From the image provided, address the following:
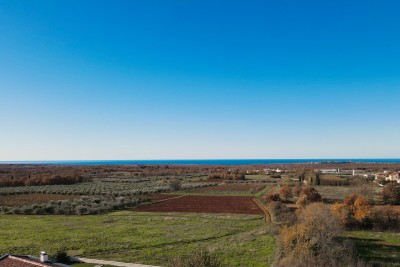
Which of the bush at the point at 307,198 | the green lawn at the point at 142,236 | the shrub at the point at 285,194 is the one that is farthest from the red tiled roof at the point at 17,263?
the shrub at the point at 285,194

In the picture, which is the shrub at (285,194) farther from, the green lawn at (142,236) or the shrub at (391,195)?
the green lawn at (142,236)

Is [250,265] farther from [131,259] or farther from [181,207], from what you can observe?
[181,207]

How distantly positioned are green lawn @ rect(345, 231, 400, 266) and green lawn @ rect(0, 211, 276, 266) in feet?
28.9

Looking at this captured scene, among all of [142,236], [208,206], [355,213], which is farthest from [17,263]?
[208,206]

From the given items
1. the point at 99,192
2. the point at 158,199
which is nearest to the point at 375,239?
the point at 158,199

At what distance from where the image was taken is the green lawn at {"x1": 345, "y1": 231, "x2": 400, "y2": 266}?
30016 mm

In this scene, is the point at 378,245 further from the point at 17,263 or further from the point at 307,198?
the point at 17,263

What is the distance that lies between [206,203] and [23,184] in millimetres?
71992

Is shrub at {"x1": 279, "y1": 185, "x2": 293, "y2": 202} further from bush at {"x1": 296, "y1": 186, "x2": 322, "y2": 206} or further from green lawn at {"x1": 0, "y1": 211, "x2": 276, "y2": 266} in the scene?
green lawn at {"x1": 0, "y1": 211, "x2": 276, "y2": 266}

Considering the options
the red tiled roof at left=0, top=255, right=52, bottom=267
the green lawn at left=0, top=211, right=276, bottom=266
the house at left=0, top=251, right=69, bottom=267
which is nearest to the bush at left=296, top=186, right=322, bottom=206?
the green lawn at left=0, top=211, right=276, bottom=266

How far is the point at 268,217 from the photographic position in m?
50.0

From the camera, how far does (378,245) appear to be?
34500 millimetres

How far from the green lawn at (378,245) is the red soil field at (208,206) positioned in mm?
17513

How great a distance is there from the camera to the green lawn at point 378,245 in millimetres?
30016
